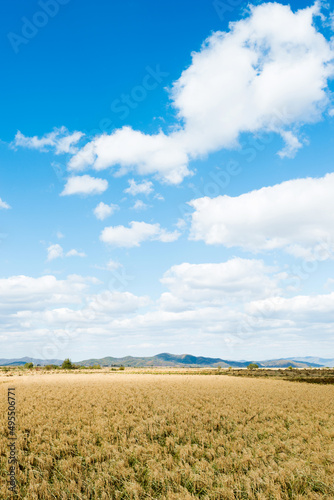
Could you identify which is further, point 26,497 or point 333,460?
point 333,460

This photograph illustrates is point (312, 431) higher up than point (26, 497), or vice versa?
point (26, 497)

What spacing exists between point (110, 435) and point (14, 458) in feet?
12.3

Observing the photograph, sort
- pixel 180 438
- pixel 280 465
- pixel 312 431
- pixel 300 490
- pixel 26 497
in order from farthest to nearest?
pixel 312 431, pixel 180 438, pixel 280 465, pixel 300 490, pixel 26 497

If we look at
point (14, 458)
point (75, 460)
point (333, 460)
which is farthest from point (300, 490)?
point (14, 458)

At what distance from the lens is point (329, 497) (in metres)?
7.50

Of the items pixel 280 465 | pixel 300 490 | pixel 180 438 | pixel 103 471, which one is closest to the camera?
pixel 300 490

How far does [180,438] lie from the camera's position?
12414mm

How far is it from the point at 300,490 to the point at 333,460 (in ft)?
8.68

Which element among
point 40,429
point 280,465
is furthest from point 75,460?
point 280,465

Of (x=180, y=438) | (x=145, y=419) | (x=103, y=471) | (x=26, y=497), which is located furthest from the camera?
(x=145, y=419)

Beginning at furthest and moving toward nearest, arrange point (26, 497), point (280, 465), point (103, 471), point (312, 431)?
point (312, 431) → point (280, 465) → point (103, 471) → point (26, 497)

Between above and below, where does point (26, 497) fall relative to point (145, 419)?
above

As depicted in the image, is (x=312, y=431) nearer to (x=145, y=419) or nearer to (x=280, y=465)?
(x=280, y=465)

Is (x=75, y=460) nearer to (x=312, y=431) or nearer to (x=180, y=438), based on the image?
(x=180, y=438)
